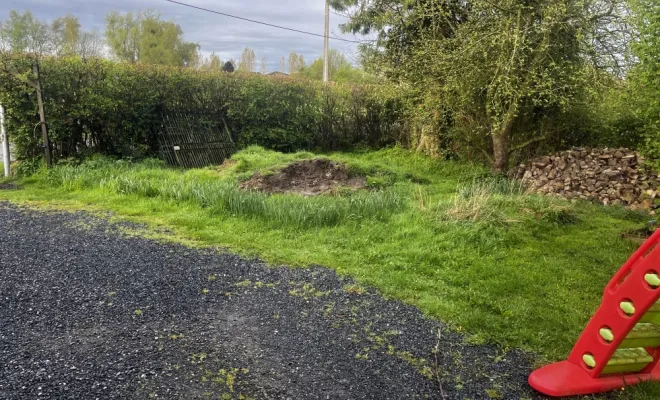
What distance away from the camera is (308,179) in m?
9.16

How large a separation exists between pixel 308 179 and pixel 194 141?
3.98 meters

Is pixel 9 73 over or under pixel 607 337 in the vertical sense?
over

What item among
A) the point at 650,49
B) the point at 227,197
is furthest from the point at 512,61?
the point at 227,197

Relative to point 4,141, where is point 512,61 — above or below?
above

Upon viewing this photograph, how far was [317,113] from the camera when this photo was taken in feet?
47.3

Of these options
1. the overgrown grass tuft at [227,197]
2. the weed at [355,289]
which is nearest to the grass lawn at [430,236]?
the overgrown grass tuft at [227,197]

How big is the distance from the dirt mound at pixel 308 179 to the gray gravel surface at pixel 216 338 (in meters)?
3.64

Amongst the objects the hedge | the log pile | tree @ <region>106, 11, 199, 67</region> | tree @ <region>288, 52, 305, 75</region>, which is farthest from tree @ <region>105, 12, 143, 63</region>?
the log pile

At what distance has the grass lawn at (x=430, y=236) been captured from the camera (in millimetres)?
3818

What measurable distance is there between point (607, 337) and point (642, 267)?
0.45 m

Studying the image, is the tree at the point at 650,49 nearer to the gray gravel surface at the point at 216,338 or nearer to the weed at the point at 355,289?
the gray gravel surface at the point at 216,338

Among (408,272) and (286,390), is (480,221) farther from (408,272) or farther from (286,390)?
(286,390)

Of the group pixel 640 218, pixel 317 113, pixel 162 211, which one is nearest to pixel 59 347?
pixel 162 211

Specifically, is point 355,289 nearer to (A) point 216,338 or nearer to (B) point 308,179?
(A) point 216,338
